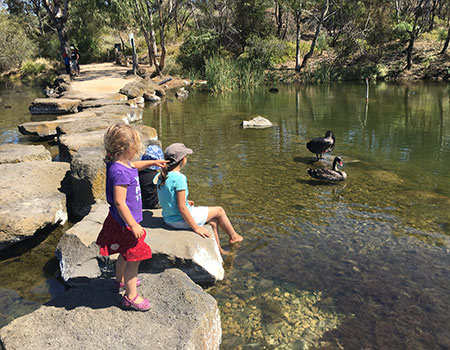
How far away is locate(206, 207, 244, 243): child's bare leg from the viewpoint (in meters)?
4.68

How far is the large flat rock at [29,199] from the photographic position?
188 inches

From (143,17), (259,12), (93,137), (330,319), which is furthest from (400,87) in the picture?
(330,319)

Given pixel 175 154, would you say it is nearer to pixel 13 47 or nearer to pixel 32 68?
pixel 32 68

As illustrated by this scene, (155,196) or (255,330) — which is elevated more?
(155,196)

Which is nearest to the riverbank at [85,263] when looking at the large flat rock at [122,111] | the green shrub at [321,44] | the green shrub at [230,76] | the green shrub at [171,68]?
the large flat rock at [122,111]

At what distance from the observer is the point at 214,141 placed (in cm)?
1108

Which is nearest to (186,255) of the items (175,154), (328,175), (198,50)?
(175,154)

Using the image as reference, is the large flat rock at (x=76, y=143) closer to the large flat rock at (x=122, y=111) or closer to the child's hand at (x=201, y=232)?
the child's hand at (x=201, y=232)

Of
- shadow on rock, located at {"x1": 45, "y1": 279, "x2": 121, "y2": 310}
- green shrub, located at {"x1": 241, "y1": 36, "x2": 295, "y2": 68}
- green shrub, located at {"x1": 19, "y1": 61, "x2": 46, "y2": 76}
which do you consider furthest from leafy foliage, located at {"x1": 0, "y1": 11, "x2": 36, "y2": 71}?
shadow on rock, located at {"x1": 45, "y1": 279, "x2": 121, "y2": 310}

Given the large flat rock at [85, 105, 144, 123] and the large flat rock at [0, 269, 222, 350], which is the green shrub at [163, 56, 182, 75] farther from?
the large flat rock at [0, 269, 222, 350]

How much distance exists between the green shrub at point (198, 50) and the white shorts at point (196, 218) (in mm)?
27359

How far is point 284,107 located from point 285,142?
696 centimetres

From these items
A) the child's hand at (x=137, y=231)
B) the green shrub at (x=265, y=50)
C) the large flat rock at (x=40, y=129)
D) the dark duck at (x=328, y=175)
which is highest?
the green shrub at (x=265, y=50)

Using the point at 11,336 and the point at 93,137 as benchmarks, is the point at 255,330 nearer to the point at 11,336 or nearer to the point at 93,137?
the point at 11,336
